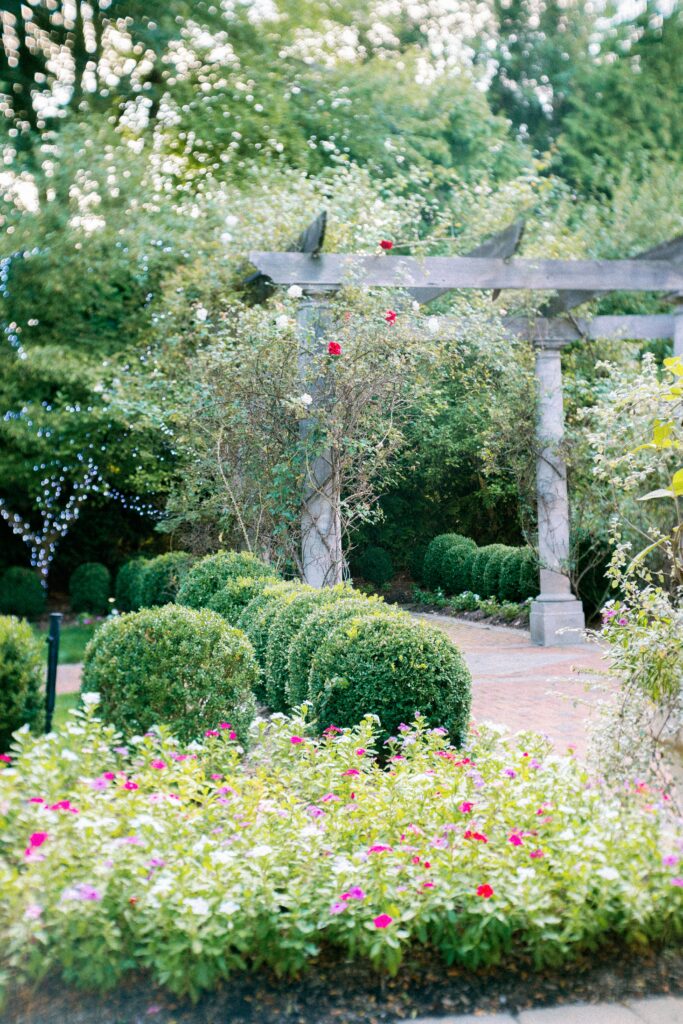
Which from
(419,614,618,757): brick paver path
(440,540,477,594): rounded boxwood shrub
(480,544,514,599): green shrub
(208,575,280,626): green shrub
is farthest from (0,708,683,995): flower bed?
(480,544,514,599): green shrub

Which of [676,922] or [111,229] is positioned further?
[111,229]

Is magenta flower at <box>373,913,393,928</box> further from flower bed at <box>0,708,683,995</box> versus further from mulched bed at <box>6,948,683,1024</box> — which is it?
mulched bed at <box>6,948,683,1024</box>

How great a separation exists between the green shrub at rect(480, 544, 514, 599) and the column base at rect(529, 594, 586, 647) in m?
0.46

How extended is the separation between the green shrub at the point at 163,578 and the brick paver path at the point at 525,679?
3.16 metres

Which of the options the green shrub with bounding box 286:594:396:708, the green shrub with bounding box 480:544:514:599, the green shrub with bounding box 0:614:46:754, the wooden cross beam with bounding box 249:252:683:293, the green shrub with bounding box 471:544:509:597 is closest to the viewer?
the green shrub with bounding box 0:614:46:754

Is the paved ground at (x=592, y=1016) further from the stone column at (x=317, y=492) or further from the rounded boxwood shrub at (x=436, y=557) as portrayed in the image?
the rounded boxwood shrub at (x=436, y=557)

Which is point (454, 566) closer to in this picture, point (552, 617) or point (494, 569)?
point (494, 569)

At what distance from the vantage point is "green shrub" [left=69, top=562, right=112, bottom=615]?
44.3ft

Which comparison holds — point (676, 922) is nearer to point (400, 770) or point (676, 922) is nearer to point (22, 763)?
point (400, 770)

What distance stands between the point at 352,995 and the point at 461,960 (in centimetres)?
32

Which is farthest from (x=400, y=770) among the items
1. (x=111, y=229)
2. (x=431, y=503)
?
(x=111, y=229)

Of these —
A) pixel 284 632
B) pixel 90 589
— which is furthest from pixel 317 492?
pixel 90 589

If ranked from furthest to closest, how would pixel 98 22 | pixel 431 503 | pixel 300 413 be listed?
pixel 98 22
pixel 431 503
pixel 300 413

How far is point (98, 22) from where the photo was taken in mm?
15055
